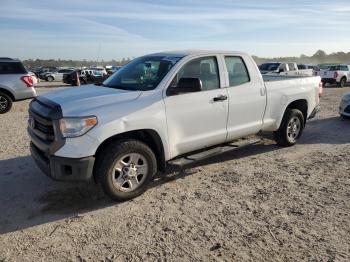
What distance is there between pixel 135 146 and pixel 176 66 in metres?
A: 1.31

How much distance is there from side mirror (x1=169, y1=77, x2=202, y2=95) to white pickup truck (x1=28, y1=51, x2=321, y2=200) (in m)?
0.01

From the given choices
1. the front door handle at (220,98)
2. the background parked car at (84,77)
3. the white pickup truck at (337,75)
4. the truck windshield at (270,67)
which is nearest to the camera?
the front door handle at (220,98)

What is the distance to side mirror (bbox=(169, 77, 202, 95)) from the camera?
4863 millimetres

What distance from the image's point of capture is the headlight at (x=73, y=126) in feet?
13.8

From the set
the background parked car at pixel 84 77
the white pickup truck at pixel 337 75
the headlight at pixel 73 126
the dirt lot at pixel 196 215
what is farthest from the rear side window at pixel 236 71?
the background parked car at pixel 84 77

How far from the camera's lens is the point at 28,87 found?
494 inches

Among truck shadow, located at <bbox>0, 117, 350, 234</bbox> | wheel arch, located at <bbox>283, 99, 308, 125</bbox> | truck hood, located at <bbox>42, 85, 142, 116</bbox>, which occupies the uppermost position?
truck hood, located at <bbox>42, 85, 142, 116</bbox>

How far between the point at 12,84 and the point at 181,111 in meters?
9.23

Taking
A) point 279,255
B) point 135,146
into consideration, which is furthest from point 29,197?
point 279,255

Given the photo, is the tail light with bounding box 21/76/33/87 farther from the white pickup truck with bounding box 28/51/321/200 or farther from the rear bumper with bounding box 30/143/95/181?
the rear bumper with bounding box 30/143/95/181

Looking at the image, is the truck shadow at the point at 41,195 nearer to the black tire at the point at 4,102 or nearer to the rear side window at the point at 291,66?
the black tire at the point at 4,102

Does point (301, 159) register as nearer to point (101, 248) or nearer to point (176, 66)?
point (176, 66)

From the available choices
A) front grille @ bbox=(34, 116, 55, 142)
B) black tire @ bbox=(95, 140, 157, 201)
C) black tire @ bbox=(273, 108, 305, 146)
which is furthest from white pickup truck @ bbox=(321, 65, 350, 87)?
front grille @ bbox=(34, 116, 55, 142)

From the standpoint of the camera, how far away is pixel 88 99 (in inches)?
178
